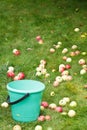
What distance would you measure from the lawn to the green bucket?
9 cm

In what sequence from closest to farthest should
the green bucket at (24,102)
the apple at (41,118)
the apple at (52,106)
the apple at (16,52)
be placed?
1. the green bucket at (24,102)
2. the apple at (41,118)
3. the apple at (52,106)
4. the apple at (16,52)

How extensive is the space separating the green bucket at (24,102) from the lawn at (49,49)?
90mm

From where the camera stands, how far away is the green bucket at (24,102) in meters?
4.87

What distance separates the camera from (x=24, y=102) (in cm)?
493

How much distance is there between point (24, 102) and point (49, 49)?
2703 mm

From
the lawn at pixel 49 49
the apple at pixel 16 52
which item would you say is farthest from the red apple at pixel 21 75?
the apple at pixel 16 52

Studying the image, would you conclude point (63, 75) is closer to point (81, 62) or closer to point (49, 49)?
point (81, 62)

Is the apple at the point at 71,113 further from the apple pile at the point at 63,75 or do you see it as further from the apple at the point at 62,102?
the apple pile at the point at 63,75

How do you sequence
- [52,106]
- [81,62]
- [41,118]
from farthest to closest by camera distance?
[81,62] → [52,106] → [41,118]

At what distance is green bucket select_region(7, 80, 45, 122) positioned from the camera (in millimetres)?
4871

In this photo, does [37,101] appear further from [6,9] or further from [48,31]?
[6,9]

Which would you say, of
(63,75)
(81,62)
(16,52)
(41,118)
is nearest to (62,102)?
(41,118)

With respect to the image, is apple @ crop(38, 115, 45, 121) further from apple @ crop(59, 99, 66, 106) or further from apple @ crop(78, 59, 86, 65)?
apple @ crop(78, 59, 86, 65)

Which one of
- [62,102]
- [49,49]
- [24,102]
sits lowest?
[49,49]
